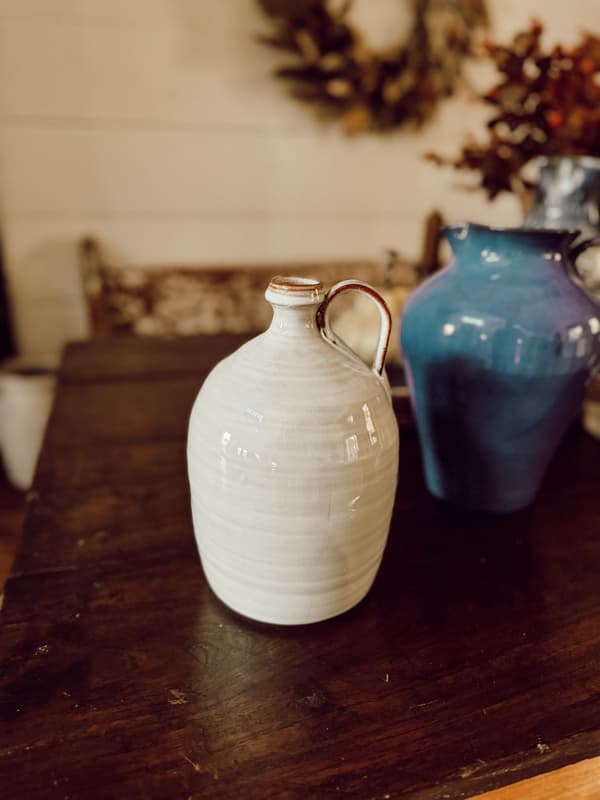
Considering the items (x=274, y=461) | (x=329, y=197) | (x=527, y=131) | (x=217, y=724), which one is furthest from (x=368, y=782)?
(x=329, y=197)

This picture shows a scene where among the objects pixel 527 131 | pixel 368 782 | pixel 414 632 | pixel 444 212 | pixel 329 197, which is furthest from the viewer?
pixel 444 212

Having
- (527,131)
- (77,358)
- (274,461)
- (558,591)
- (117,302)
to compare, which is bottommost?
(117,302)

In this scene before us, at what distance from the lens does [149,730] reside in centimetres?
41

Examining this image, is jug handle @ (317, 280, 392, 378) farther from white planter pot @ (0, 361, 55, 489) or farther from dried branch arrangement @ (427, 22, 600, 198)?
white planter pot @ (0, 361, 55, 489)

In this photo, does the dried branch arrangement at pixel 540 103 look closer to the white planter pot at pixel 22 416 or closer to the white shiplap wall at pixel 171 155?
the white shiplap wall at pixel 171 155

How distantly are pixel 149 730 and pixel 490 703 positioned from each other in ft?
0.83

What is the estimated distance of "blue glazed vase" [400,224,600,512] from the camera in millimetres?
586

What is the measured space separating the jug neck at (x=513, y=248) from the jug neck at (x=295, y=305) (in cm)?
24

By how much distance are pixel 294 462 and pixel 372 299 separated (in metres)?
0.16

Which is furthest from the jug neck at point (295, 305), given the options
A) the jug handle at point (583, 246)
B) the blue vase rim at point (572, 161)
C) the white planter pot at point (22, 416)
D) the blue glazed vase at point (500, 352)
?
the white planter pot at point (22, 416)

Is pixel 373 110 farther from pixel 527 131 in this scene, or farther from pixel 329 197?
pixel 527 131

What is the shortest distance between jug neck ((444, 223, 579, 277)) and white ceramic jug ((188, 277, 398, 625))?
18 cm

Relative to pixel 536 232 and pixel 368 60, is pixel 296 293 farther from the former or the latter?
pixel 368 60

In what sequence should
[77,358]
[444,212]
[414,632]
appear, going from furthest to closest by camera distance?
[444,212] < [77,358] < [414,632]
